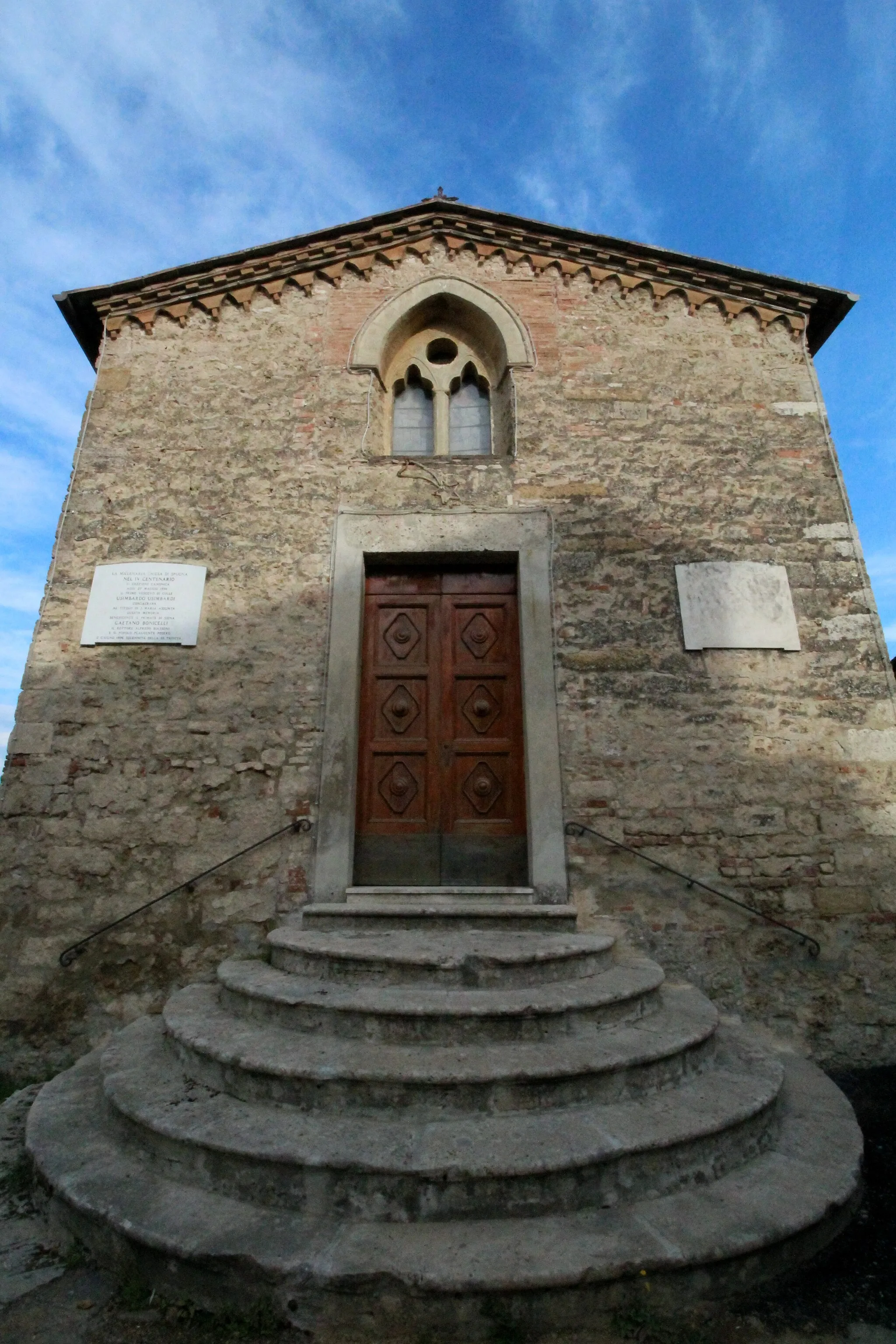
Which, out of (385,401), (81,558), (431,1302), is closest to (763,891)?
(431,1302)

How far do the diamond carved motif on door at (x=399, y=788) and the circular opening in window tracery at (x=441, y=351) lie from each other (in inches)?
149

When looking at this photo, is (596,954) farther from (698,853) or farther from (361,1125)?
(361,1125)

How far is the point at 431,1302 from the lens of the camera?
2.15 metres

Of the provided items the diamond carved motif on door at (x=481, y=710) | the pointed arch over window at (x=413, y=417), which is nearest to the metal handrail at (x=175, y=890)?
the diamond carved motif on door at (x=481, y=710)

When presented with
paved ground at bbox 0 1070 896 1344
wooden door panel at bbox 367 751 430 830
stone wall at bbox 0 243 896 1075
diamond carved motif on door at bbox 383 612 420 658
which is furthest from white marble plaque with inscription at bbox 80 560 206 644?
paved ground at bbox 0 1070 896 1344

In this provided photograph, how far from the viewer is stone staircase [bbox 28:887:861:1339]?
7.26ft

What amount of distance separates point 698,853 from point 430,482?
3.44 meters

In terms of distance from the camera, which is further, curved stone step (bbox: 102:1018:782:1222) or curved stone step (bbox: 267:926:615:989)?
curved stone step (bbox: 267:926:615:989)

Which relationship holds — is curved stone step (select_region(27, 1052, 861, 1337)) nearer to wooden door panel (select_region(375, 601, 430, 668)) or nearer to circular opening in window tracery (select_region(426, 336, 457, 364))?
wooden door panel (select_region(375, 601, 430, 668))

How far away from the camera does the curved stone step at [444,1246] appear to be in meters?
2.16

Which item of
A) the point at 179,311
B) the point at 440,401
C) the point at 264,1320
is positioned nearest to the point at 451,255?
the point at 440,401

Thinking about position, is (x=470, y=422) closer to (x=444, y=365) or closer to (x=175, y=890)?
(x=444, y=365)

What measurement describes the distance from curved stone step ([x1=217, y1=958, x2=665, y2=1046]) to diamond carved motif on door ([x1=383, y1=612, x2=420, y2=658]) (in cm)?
252

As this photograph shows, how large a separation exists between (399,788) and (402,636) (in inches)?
47.3
